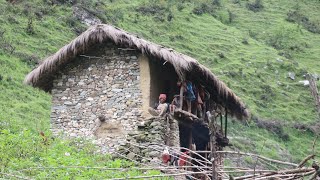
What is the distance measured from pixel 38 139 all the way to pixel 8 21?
53.4 ft

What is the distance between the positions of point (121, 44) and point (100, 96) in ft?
3.42

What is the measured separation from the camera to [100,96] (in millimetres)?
11055

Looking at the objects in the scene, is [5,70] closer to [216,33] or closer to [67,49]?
[67,49]

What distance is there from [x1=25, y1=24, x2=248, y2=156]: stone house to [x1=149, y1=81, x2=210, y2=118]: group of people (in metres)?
0.20

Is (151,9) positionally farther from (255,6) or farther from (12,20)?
(12,20)

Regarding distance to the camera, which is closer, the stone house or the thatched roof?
the thatched roof

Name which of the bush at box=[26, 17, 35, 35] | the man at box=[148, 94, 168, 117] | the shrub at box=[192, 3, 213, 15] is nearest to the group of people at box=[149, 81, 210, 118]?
the man at box=[148, 94, 168, 117]

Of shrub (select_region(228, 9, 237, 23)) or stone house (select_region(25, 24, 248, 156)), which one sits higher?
shrub (select_region(228, 9, 237, 23))

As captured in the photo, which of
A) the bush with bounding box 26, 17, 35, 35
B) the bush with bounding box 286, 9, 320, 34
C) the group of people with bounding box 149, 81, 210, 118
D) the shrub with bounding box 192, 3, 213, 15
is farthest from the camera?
the bush with bounding box 286, 9, 320, 34

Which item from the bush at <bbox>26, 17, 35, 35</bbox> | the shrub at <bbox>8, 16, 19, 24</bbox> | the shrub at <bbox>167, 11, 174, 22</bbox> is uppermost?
the shrub at <bbox>167, 11, 174, 22</bbox>

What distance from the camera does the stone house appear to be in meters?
10.6

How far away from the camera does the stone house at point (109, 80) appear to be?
10.6 m

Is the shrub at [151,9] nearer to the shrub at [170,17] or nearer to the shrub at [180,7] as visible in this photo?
the shrub at [170,17]

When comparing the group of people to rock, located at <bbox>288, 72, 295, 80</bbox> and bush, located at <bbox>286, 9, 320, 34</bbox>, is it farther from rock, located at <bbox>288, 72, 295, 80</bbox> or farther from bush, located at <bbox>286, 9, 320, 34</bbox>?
bush, located at <bbox>286, 9, 320, 34</bbox>
